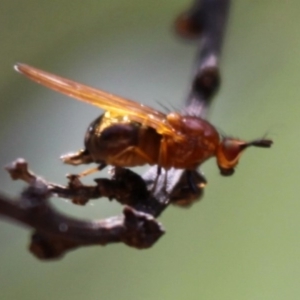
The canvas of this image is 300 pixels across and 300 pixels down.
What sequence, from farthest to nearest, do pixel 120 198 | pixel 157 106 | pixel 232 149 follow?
pixel 157 106 → pixel 232 149 → pixel 120 198

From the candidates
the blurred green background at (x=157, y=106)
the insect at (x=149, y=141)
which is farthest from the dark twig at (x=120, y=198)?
the blurred green background at (x=157, y=106)

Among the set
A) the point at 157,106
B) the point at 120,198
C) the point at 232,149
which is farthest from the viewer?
the point at 157,106

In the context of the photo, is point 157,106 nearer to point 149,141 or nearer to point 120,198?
point 149,141

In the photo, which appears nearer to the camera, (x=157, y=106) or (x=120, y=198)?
(x=120, y=198)

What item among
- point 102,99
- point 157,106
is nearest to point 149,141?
point 102,99

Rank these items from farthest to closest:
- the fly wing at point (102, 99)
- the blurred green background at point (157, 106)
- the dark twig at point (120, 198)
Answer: the blurred green background at point (157, 106) < the fly wing at point (102, 99) < the dark twig at point (120, 198)

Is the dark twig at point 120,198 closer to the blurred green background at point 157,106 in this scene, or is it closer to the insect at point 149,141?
the insect at point 149,141

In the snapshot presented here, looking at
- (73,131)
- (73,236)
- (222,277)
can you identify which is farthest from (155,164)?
(73,131)
